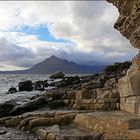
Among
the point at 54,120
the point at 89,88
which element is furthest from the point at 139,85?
the point at 89,88

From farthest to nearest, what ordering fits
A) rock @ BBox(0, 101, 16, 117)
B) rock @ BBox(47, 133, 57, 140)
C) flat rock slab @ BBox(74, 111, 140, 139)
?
rock @ BBox(0, 101, 16, 117) < rock @ BBox(47, 133, 57, 140) < flat rock slab @ BBox(74, 111, 140, 139)

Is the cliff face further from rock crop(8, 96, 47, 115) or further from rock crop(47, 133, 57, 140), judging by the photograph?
rock crop(8, 96, 47, 115)

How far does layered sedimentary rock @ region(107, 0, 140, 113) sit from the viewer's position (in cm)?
1677

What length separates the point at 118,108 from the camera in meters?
18.8

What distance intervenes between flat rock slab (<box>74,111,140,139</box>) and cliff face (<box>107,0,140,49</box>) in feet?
14.4

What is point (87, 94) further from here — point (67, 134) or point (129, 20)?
point (67, 134)

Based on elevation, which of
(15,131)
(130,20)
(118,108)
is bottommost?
(15,131)

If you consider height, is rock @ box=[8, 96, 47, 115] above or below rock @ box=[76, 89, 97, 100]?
below

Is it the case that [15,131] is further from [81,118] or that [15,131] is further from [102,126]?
[102,126]

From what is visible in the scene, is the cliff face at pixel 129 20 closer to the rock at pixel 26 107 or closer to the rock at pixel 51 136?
the rock at pixel 51 136

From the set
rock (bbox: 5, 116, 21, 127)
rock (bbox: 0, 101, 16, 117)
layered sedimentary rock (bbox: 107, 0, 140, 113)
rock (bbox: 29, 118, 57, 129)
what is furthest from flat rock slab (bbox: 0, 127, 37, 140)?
layered sedimentary rock (bbox: 107, 0, 140, 113)

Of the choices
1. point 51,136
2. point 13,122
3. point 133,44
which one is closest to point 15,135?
point 13,122

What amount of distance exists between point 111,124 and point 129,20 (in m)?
6.49

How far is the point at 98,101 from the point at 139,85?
371 centimetres
